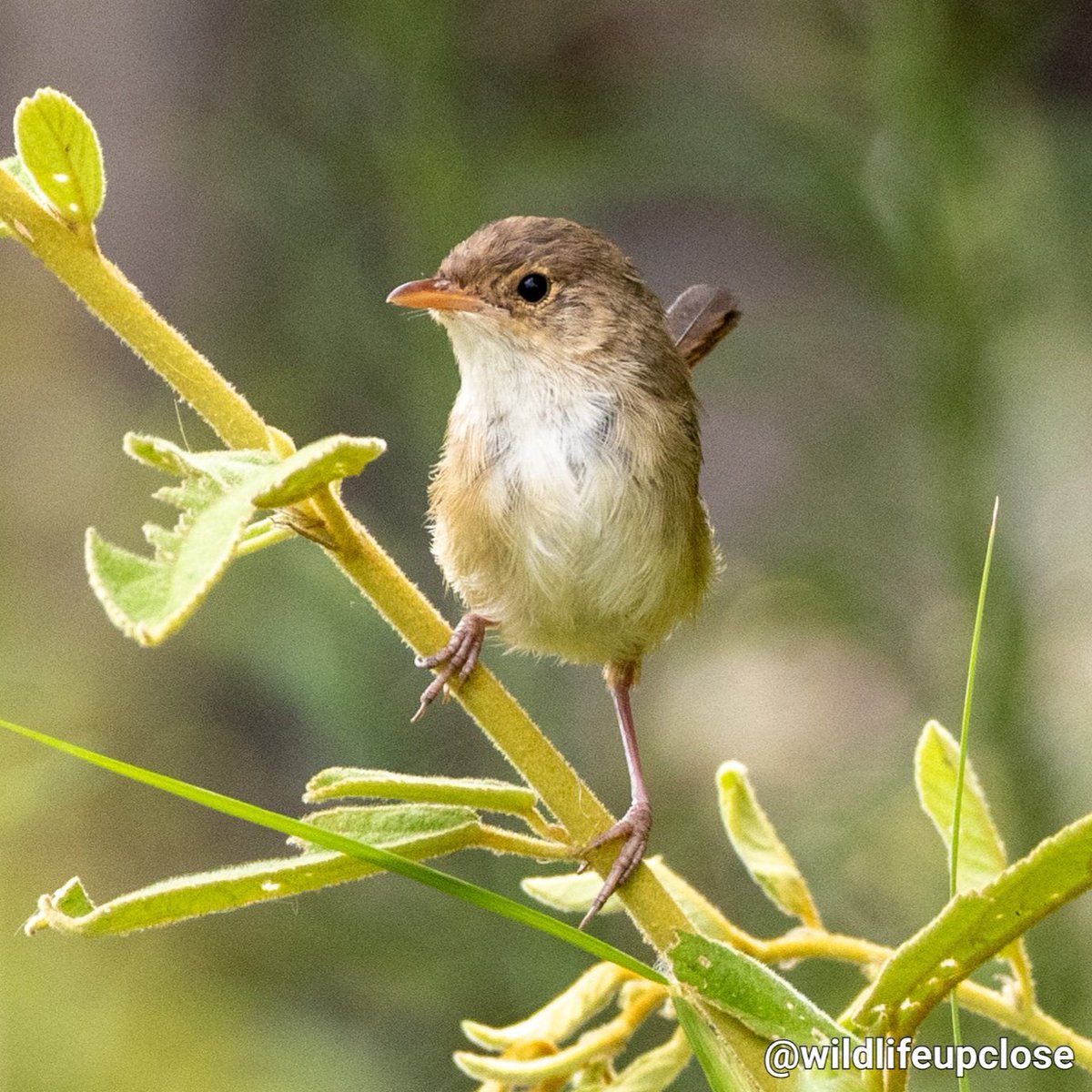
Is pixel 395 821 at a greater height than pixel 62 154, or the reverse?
pixel 62 154

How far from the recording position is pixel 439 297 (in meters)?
2.16

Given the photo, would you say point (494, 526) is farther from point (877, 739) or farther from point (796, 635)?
point (877, 739)

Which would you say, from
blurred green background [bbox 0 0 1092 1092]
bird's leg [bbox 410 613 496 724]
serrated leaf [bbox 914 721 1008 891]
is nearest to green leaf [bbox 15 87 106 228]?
bird's leg [bbox 410 613 496 724]

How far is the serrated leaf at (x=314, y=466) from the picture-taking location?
87 centimetres

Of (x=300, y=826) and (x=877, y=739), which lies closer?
(x=300, y=826)

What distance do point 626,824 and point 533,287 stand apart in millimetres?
1105

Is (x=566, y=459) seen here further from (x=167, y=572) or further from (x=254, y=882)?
(x=167, y=572)

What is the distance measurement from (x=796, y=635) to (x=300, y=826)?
136 inches

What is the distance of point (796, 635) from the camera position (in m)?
4.35

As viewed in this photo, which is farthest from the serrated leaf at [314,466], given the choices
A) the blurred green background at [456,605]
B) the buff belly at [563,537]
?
the blurred green background at [456,605]

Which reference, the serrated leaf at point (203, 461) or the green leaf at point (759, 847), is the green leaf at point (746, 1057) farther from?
the serrated leaf at point (203, 461)

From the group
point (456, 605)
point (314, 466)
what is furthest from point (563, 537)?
point (456, 605)

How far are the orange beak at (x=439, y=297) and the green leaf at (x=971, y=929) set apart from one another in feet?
4.22

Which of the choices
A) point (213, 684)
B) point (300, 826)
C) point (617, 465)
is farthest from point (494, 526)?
point (213, 684)
